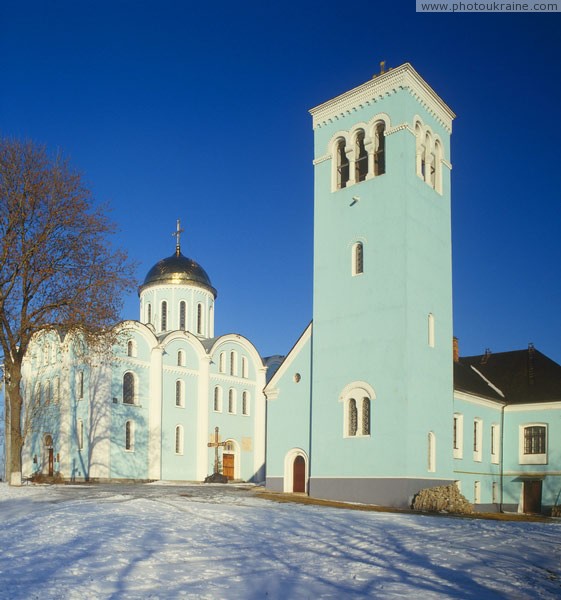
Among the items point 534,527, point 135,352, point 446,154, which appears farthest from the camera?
point 135,352

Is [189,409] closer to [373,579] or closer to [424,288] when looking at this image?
[424,288]

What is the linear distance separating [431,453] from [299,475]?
238 inches

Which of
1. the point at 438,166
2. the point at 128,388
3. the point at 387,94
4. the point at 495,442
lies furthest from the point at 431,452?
the point at 128,388

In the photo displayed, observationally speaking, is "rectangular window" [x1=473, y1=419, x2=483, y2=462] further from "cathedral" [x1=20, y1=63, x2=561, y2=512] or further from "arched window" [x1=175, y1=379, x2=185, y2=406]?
"arched window" [x1=175, y1=379, x2=185, y2=406]

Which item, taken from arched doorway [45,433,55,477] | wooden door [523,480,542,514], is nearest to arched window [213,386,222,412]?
arched doorway [45,433,55,477]

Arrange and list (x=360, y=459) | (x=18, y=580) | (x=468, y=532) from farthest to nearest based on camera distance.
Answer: (x=360, y=459)
(x=468, y=532)
(x=18, y=580)

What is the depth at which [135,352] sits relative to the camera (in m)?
43.7

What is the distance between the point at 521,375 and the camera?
124 ft

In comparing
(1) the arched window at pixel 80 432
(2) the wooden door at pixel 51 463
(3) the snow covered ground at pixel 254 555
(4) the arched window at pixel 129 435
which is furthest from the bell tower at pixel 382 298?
(2) the wooden door at pixel 51 463

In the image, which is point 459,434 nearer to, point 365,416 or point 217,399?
point 365,416

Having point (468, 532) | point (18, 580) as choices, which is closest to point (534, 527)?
point (468, 532)

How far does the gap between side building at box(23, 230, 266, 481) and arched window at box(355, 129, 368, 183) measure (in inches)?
624

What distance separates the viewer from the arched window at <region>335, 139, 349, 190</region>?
101 ft

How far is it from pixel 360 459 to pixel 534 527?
8.43m
